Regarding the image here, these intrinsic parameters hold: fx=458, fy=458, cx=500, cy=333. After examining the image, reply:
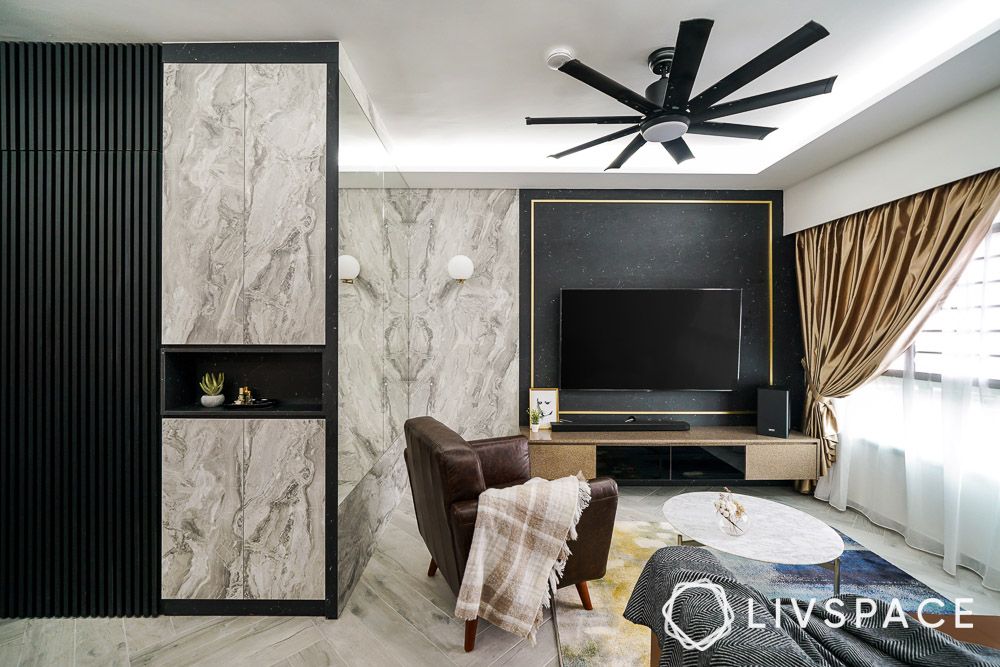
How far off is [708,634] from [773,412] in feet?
10.8

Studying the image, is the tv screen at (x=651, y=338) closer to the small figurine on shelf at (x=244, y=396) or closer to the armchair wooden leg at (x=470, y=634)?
the armchair wooden leg at (x=470, y=634)

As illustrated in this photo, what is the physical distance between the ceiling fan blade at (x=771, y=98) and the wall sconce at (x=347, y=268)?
1791 mm

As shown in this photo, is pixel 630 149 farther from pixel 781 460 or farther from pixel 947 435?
pixel 781 460

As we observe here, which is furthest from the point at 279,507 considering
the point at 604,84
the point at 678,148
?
the point at 678,148

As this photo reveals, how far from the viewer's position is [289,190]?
219 centimetres

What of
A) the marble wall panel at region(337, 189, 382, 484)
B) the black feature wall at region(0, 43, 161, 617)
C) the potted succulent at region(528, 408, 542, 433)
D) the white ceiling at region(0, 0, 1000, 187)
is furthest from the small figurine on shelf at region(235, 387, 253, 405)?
the potted succulent at region(528, 408, 542, 433)

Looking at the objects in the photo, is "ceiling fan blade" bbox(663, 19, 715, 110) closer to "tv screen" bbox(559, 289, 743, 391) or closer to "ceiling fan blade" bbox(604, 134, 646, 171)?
"ceiling fan blade" bbox(604, 134, 646, 171)

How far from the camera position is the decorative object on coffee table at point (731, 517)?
2080 millimetres

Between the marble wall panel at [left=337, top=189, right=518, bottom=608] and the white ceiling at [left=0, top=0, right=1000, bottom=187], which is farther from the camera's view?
A: the marble wall panel at [left=337, top=189, right=518, bottom=608]

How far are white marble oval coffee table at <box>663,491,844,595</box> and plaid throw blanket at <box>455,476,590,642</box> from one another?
61cm

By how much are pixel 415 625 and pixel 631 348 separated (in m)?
2.66

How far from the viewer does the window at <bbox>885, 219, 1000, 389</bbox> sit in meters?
2.49

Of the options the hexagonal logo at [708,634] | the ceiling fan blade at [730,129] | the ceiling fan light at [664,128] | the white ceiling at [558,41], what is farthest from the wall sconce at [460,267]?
the hexagonal logo at [708,634]

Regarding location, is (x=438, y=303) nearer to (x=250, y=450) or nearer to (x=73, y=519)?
(x=250, y=450)
